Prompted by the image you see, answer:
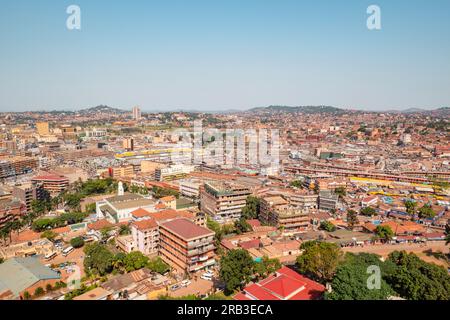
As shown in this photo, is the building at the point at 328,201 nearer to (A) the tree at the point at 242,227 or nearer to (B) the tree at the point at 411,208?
(B) the tree at the point at 411,208

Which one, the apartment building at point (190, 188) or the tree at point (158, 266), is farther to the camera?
the apartment building at point (190, 188)

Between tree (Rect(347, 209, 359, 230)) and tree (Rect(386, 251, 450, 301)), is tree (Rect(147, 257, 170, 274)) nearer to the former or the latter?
tree (Rect(386, 251, 450, 301))

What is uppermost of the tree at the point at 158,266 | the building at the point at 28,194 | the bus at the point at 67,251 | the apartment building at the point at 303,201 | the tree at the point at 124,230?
the building at the point at 28,194

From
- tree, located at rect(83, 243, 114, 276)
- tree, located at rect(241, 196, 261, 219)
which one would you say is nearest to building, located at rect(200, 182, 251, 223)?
tree, located at rect(241, 196, 261, 219)

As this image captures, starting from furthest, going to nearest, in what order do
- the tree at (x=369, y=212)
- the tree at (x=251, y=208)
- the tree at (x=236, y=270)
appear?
1. the tree at (x=369, y=212)
2. the tree at (x=251, y=208)
3. the tree at (x=236, y=270)

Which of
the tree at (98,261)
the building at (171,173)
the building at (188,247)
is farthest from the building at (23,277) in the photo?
the building at (171,173)

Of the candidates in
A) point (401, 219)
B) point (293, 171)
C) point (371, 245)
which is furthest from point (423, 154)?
point (371, 245)

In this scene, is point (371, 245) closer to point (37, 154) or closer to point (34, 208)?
point (34, 208)
